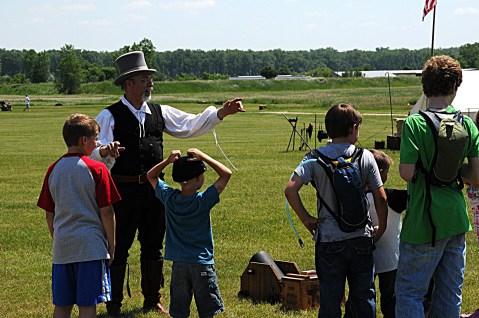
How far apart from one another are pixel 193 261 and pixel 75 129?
48.8 inches

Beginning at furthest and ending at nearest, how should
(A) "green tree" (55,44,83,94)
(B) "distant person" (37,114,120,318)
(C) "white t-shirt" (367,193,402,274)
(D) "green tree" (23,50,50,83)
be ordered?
(D) "green tree" (23,50,50,83), (A) "green tree" (55,44,83,94), (C) "white t-shirt" (367,193,402,274), (B) "distant person" (37,114,120,318)

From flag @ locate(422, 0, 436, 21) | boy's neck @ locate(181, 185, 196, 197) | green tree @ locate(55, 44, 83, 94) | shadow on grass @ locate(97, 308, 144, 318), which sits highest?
flag @ locate(422, 0, 436, 21)

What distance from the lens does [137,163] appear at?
6730 millimetres

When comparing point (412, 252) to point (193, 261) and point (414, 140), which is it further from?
point (193, 261)

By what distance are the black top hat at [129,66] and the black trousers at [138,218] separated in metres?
0.94

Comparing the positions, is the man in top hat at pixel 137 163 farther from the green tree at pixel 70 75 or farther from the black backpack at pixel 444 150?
the green tree at pixel 70 75

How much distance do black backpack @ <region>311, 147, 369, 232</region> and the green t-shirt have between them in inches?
11.8

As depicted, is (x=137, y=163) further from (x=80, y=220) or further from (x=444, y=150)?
(x=444, y=150)

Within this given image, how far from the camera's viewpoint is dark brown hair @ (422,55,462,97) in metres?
4.68

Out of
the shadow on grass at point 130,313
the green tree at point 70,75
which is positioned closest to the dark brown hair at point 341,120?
the shadow on grass at point 130,313

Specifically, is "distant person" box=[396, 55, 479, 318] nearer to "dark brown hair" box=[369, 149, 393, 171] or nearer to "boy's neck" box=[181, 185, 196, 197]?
"dark brown hair" box=[369, 149, 393, 171]

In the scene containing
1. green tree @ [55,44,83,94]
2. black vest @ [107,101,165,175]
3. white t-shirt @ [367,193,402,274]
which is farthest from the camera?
green tree @ [55,44,83,94]

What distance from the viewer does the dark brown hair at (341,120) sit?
500cm

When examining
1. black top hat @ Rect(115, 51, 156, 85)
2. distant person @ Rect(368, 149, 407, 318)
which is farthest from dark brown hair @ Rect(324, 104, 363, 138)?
black top hat @ Rect(115, 51, 156, 85)
